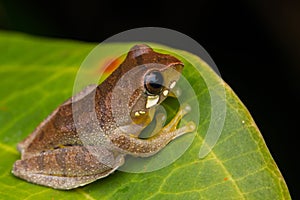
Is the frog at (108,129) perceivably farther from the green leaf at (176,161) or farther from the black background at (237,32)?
the black background at (237,32)

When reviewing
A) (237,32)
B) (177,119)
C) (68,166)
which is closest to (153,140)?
(177,119)

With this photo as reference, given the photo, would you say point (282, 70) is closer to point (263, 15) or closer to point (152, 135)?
point (263, 15)

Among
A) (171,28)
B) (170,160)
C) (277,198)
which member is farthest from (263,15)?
(277,198)

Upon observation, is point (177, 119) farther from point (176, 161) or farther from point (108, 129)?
point (108, 129)

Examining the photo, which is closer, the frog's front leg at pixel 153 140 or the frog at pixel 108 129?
the frog's front leg at pixel 153 140

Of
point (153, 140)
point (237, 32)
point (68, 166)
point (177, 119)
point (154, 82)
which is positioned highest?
point (154, 82)

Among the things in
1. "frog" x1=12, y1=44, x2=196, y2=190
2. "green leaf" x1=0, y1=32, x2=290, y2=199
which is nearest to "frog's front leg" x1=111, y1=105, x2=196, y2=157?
"frog" x1=12, y1=44, x2=196, y2=190

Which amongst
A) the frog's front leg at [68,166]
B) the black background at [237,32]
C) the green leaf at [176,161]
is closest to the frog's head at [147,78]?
the green leaf at [176,161]
